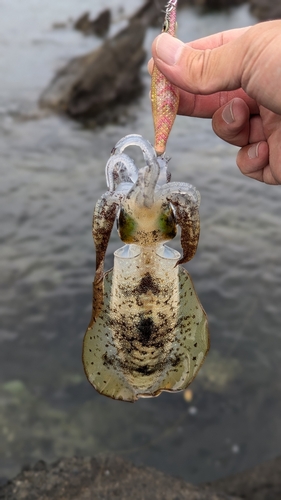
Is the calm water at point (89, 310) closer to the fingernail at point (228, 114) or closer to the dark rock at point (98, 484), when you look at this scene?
the dark rock at point (98, 484)

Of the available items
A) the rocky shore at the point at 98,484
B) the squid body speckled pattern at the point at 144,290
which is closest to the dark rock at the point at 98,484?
the rocky shore at the point at 98,484

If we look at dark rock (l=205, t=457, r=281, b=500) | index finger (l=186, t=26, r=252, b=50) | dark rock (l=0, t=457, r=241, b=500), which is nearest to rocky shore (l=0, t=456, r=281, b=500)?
dark rock (l=0, t=457, r=241, b=500)

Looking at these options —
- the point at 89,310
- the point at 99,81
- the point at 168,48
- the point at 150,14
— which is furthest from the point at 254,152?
the point at 150,14

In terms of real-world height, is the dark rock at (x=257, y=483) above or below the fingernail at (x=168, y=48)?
below

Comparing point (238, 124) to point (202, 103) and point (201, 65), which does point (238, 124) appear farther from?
point (201, 65)

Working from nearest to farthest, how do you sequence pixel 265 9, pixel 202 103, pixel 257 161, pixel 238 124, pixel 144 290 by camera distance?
pixel 144 290 < pixel 238 124 < pixel 257 161 < pixel 202 103 < pixel 265 9

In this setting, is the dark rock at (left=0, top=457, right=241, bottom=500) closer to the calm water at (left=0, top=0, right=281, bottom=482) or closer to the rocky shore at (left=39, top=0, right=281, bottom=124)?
the calm water at (left=0, top=0, right=281, bottom=482)
